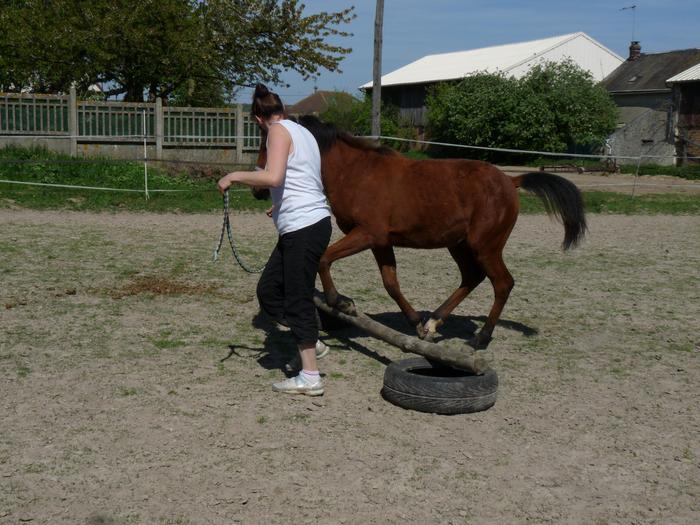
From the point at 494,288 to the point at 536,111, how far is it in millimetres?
29363

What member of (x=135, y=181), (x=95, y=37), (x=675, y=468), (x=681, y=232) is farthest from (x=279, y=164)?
(x=95, y=37)

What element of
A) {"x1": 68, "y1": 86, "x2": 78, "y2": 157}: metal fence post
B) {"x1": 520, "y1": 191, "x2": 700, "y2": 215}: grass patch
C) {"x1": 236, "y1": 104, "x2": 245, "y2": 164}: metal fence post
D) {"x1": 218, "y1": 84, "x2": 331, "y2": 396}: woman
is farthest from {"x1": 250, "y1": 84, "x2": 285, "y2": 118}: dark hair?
{"x1": 236, "y1": 104, "x2": 245, "y2": 164}: metal fence post

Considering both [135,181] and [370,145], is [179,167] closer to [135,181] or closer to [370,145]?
[135,181]

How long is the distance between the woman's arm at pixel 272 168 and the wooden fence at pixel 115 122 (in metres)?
12.5

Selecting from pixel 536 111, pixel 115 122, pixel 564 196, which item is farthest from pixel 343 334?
pixel 536 111

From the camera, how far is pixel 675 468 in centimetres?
377

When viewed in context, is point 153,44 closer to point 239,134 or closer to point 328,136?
point 239,134

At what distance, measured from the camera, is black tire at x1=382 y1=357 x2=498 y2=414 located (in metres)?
4.40

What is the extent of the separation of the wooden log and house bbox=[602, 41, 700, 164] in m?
30.6

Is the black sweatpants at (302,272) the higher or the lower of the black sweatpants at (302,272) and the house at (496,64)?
the lower

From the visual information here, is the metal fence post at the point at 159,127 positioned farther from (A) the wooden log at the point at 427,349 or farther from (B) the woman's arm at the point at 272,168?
(B) the woman's arm at the point at 272,168

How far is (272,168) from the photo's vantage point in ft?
13.8

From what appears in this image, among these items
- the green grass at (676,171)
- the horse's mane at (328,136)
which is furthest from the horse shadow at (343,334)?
the green grass at (676,171)

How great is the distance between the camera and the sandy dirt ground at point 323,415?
10.9 feet
